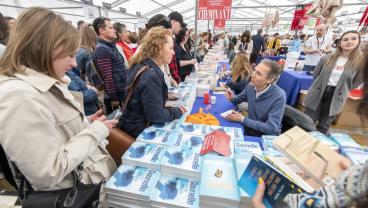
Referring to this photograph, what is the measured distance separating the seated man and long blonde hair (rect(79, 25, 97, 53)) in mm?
2144

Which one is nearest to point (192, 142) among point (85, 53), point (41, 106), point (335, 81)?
point (41, 106)

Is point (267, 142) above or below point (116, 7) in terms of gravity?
below

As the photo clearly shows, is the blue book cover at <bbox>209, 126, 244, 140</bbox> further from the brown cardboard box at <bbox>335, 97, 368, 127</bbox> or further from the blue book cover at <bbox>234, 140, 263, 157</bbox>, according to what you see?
the brown cardboard box at <bbox>335, 97, 368, 127</bbox>

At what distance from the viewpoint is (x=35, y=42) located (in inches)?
29.6

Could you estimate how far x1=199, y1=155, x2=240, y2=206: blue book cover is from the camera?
0.83 metres

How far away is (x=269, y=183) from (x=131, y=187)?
25.0 inches

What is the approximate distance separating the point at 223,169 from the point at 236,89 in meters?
2.31

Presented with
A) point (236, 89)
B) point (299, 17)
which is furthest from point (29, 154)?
point (299, 17)

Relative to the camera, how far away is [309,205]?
55 centimetres

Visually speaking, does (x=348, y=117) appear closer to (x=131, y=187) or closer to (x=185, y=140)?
(x=185, y=140)

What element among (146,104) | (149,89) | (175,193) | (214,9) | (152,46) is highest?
(214,9)

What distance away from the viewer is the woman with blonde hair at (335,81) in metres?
2.40

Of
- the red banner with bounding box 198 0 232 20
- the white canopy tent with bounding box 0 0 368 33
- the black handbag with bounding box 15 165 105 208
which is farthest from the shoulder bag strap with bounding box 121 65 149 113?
the white canopy tent with bounding box 0 0 368 33

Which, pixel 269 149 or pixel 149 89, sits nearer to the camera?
pixel 269 149
